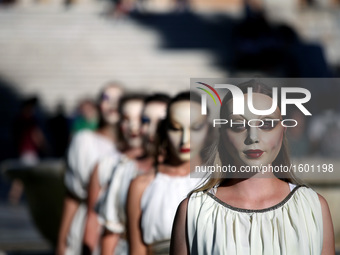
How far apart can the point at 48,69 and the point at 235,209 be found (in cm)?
2102

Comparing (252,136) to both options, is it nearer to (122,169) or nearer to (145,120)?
(145,120)

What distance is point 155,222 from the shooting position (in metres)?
3.74

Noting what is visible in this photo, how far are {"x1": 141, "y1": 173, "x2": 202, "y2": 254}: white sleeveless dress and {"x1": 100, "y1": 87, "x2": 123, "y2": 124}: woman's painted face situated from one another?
A: 7.27 feet

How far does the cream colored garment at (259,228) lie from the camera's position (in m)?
2.48

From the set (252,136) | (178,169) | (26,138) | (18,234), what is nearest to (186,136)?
(178,169)

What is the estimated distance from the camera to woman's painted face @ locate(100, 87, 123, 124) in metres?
5.99

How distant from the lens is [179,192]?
148 inches

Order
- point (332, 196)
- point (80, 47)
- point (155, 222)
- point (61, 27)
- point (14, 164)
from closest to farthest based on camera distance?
point (155, 222)
point (332, 196)
point (14, 164)
point (80, 47)
point (61, 27)

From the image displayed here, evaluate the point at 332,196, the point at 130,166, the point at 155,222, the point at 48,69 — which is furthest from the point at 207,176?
the point at 48,69

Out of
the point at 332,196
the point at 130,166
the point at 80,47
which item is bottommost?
the point at 332,196

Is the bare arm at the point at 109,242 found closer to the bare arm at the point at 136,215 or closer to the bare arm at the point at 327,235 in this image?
the bare arm at the point at 136,215

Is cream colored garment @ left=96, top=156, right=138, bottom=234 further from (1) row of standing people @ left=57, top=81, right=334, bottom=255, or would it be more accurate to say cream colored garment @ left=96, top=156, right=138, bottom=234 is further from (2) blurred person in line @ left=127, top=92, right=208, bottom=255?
(2) blurred person in line @ left=127, top=92, right=208, bottom=255

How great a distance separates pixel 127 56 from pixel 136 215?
2015cm

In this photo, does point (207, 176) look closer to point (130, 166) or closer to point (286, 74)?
point (130, 166)
